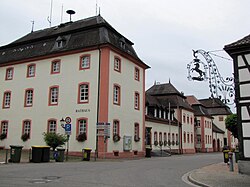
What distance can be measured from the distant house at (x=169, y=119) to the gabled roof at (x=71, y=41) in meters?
9.41

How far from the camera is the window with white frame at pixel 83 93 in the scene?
2786 centimetres

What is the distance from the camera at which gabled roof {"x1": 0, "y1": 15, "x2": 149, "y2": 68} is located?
95.5 feet

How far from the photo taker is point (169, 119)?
44.2 meters

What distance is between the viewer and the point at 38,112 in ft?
99.7

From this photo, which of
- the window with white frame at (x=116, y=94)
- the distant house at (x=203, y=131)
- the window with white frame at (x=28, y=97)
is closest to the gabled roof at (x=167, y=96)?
the distant house at (x=203, y=131)

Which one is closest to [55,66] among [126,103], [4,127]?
[126,103]

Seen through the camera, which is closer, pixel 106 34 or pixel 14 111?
pixel 106 34

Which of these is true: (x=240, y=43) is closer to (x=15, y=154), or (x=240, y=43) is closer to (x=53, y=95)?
(x=15, y=154)

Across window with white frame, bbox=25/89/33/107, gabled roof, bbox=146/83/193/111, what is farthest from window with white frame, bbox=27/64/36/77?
gabled roof, bbox=146/83/193/111

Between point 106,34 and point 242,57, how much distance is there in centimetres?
1602

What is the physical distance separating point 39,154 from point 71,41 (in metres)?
14.0

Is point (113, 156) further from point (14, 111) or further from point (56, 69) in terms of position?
point (14, 111)

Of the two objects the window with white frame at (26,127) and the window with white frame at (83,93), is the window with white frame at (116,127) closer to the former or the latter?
the window with white frame at (83,93)

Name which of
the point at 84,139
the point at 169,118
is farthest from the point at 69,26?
the point at 169,118
